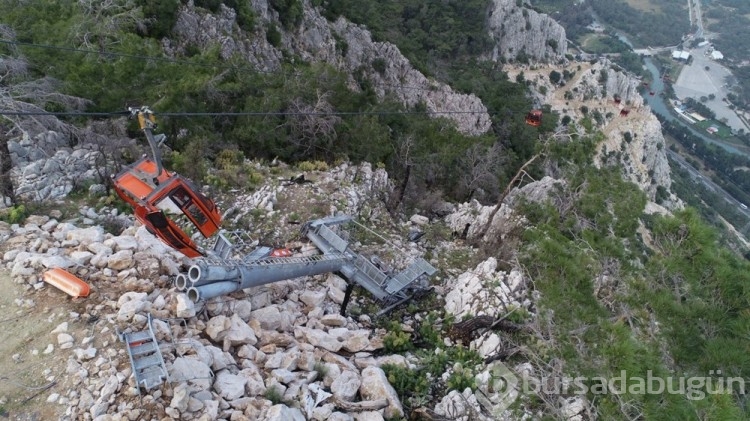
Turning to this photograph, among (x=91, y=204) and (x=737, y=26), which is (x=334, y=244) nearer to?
(x=91, y=204)

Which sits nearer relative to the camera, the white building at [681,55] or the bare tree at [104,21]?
the bare tree at [104,21]

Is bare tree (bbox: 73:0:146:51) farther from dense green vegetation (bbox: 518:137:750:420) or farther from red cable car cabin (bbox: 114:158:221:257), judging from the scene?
dense green vegetation (bbox: 518:137:750:420)

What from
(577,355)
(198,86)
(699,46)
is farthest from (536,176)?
(699,46)

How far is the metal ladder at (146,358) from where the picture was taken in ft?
15.7

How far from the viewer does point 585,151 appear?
10.1 metres

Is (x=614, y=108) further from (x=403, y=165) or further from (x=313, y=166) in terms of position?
(x=313, y=166)

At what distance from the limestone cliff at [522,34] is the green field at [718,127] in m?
43.6

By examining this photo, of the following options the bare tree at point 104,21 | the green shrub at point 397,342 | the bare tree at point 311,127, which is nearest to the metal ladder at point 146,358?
the green shrub at point 397,342

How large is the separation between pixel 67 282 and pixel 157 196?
2.22 metres

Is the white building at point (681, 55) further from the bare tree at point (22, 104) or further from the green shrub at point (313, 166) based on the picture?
the bare tree at point (22, 104)

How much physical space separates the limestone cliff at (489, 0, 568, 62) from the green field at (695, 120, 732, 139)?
43636 mm

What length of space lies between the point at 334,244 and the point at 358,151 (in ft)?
21.1

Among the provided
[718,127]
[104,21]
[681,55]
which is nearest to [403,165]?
[104,21]

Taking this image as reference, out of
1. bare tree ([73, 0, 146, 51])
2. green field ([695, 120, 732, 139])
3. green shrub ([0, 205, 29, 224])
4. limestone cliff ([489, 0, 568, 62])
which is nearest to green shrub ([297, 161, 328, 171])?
green shrub ([0, 205, 29, 224])
